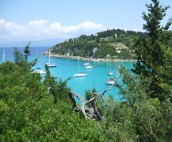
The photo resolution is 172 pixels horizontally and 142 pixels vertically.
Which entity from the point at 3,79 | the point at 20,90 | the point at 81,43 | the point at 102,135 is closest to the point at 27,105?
the point at 20,90

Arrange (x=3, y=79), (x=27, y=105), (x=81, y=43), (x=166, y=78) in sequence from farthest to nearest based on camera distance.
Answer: (x=81, y=43) → (x=166, y=78) → (x=3, y=79) → (x=27, y=105)

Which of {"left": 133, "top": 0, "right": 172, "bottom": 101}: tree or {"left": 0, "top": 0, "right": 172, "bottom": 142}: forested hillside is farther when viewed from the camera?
{"left": 133, "top": 0, "right": 172, "bottom": 101}: tree

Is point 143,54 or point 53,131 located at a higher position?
point 143,54

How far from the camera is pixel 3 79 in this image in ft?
94.6

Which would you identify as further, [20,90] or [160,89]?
[160,89]

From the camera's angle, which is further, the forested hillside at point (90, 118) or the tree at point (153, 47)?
the tree at point (153, 47)

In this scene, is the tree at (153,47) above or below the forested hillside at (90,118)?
above

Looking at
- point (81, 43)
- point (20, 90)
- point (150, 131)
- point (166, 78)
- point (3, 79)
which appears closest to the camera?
point (150, 131)

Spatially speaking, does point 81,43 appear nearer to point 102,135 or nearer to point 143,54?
point 143,54

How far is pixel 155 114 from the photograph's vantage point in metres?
16.8

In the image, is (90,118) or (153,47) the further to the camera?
(153,47)

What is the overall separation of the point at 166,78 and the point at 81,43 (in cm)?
16836

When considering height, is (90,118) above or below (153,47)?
below

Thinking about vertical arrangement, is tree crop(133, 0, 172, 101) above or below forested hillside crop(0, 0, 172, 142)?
above
